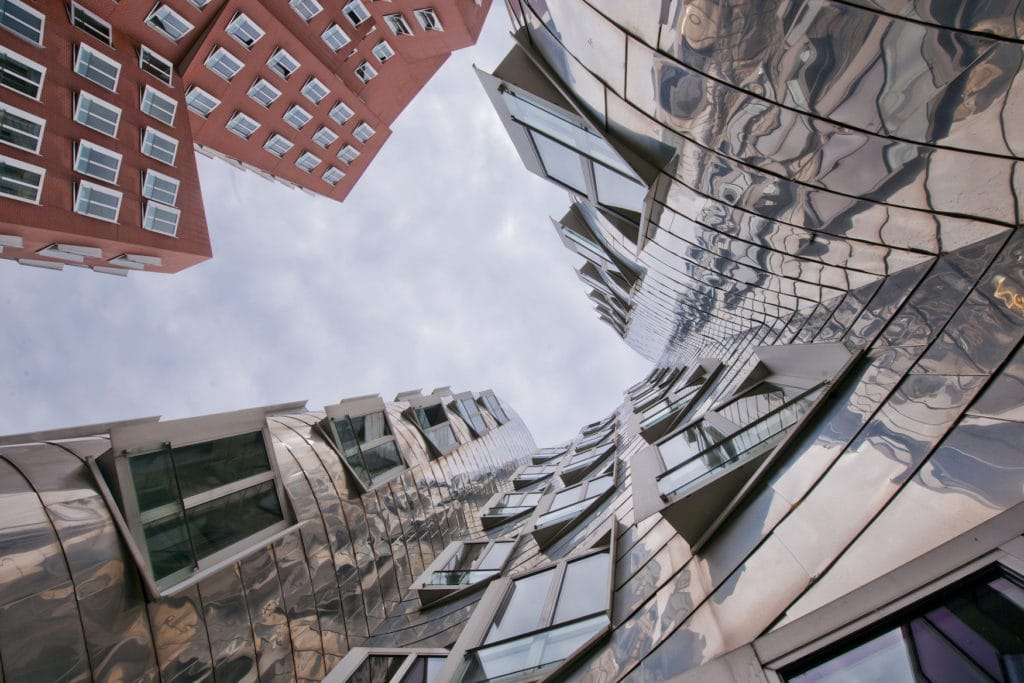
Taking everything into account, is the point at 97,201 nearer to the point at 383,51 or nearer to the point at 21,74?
the point at 21,74

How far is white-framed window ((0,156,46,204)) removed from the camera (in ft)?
66.5

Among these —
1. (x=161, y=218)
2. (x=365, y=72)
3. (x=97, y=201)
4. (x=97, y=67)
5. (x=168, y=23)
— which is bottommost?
(x=97, y=201)

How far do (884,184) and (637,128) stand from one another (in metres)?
3.67

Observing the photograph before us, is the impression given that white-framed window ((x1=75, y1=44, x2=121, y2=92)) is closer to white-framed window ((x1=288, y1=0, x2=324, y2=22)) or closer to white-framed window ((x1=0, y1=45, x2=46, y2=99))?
white-framed window ((x1=0, y1=45, x2=46, y2=99))

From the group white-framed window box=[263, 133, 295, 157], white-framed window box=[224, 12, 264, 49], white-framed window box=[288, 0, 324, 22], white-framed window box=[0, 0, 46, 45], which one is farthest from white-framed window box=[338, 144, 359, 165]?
white-framed window box=[0, 0, 46, 45]

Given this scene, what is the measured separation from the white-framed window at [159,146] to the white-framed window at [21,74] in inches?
225

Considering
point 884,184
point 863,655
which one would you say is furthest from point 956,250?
point 863,655

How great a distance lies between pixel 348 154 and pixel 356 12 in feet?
41.7

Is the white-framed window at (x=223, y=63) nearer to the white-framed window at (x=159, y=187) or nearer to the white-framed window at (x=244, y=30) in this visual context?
the white-framed window at (x=244, y=30)

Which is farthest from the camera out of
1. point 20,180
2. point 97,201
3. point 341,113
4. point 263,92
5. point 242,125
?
point 341,113

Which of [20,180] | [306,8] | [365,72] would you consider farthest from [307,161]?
[20,180]

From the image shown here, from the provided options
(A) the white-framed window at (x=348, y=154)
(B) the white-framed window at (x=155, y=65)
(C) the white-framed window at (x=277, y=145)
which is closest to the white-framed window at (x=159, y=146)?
(B) the white-framed window at (x=155, y=65)

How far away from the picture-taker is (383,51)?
4056 cm

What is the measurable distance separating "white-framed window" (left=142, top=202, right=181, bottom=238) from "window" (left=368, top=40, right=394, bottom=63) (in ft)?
74.9
